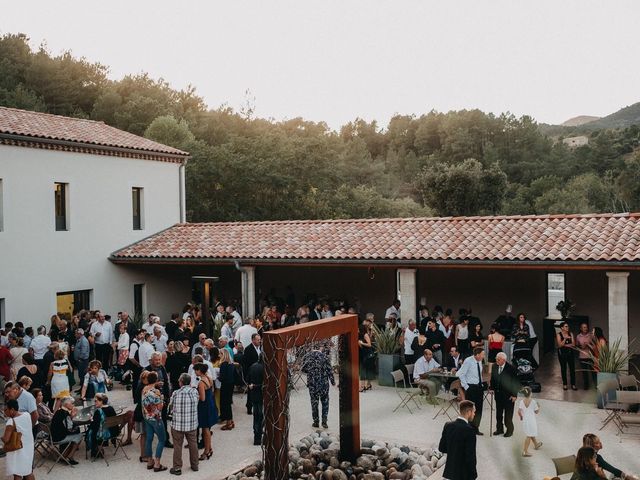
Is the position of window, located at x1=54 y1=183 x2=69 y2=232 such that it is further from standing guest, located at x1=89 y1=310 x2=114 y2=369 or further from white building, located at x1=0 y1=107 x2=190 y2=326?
standing guest, located at x1=89 y1=310 x2=114 y2=369

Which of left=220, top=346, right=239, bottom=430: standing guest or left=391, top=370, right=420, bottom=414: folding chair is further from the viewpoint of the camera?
left=391, top=370, right=420, bottom=414: folding chair

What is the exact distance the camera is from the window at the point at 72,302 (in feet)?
64.7

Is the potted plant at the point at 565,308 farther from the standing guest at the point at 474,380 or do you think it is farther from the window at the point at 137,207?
the window at the point at 137,207

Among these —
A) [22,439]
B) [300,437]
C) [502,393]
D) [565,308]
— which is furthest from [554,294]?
[22,439]

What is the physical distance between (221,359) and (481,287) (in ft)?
33.6

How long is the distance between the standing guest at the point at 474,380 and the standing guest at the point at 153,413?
4.98 meters

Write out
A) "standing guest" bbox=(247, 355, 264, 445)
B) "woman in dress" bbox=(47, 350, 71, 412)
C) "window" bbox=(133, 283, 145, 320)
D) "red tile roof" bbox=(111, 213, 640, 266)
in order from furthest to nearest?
1. "window" bbox=(133, 283, 145, 320)
2. "red tile roof" bbox=(111, 213, 640, 266)
3. "woman in dress" bbox=(47, 350, 71, 412)
4. "standing guest" bbox=(247, 355, 264, 445)

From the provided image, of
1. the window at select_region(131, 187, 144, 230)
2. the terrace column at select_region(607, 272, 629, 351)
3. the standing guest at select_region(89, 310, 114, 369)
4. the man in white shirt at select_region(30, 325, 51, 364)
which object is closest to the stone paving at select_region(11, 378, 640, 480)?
the man in white shirt at select_region(30, 325, 51, 364)

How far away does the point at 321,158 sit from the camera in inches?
1524

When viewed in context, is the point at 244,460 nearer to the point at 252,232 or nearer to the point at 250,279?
the point at 250,279

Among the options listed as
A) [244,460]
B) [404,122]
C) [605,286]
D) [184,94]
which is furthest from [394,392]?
[404,122]

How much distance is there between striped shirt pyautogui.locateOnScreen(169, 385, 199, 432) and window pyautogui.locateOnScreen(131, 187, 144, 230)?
14171 mm

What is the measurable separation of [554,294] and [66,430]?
77.6 feet

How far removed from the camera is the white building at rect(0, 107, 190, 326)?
18109 mm
